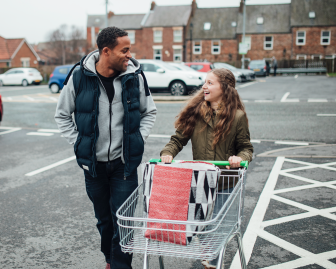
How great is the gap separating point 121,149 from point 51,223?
192 centimetres

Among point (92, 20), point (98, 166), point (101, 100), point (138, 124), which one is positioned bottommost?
point (98, 166)

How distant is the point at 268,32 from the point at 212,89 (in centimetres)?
5038

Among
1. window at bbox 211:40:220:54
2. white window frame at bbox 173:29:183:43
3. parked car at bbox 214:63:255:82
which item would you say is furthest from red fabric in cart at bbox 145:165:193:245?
white window frame at bbox 173:29:183:43

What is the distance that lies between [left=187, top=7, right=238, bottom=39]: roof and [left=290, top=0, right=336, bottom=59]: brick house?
8.09m

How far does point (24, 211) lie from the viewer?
15.2ft

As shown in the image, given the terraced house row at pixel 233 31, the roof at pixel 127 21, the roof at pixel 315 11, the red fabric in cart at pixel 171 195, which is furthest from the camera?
the roof at pixel 127 21

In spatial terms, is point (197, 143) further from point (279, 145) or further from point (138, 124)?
point (279, 145)

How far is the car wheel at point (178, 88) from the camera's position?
17.5m

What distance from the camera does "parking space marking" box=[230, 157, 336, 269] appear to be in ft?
10.9

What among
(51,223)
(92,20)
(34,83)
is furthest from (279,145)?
(92,20)

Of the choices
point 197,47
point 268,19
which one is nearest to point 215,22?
point 197,47

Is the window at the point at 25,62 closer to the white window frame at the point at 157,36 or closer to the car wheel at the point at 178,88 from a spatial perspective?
the white window frame at the point at 157,36

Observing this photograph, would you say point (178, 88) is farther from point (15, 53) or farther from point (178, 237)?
point (15, 53)

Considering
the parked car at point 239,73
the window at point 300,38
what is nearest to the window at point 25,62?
the window at point 300,38
